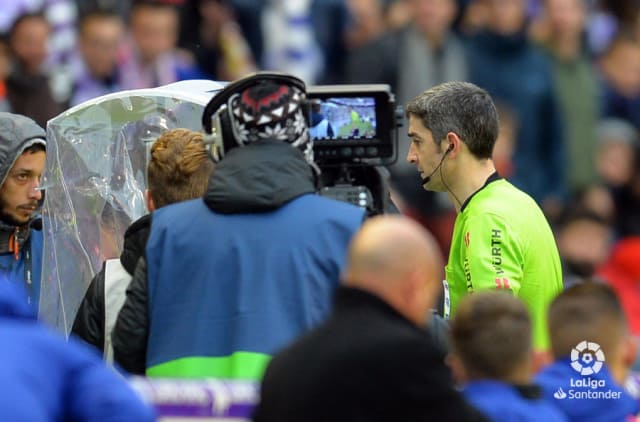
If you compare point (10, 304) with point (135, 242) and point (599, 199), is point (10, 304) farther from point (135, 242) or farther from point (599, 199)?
point (599, 199)

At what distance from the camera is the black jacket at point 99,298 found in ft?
19.0

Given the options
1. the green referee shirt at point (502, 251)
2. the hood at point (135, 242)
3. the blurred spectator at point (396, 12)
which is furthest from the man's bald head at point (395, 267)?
the blurred spectator at point (396, 12)

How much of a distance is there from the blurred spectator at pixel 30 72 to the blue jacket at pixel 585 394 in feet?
18.3

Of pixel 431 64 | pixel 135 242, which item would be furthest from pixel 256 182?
pixel 431 64

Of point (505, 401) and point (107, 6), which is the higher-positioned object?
point (107, 6)

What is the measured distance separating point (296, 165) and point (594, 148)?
761 centimetres

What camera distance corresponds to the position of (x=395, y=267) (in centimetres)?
442

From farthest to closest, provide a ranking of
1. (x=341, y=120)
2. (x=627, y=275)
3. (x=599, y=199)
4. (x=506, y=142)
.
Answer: (x=599, y=199) < (x=506, y=142) < (x=627, y=275) < (x=341, y=120)

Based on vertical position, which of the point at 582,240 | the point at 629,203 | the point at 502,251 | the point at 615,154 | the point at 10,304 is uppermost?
the point at 10,304

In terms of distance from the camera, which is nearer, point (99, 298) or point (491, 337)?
point (491, 337)

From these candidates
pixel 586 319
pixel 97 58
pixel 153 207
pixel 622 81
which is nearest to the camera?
pixel 586 319

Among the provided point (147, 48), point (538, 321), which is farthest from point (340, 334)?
point (147, 48)

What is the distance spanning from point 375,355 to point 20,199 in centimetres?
285

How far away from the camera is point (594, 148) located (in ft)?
41.9
